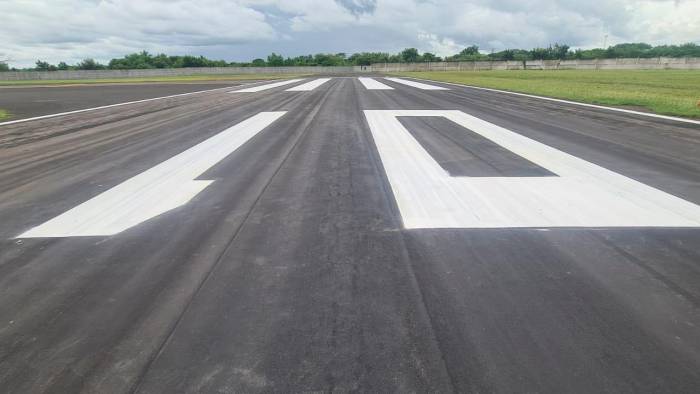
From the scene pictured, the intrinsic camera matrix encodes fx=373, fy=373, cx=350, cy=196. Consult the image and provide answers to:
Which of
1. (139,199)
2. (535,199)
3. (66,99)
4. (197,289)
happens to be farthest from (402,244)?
(66,99)

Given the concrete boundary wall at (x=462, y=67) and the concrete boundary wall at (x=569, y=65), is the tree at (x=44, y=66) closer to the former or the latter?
the concrete boundary wall at (x=462, y=67)

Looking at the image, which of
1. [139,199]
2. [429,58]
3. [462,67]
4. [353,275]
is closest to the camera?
[353,275]

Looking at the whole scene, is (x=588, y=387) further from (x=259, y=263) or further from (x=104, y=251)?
(x=104, y=251)

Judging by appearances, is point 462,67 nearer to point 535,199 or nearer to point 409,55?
point 409,55

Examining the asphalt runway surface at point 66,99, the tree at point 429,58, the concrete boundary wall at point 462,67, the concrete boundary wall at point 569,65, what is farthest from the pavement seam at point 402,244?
the tree at point 429,58

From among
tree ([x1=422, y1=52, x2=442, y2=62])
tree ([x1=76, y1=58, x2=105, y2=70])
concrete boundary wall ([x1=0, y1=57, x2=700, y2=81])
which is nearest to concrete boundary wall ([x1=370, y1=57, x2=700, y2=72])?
concrete boundary wall ([x1=0, y1=57, x2=700, y2=81])

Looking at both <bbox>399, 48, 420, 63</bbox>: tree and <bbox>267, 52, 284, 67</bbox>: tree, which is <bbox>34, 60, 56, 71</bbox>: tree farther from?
<bbox>399, 48, 420, 63</bbox>: tree

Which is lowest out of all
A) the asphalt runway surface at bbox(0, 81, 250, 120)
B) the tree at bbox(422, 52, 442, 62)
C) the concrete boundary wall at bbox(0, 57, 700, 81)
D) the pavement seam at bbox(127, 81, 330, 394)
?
the pavement seam at bbox(127, 81, 330, 394)

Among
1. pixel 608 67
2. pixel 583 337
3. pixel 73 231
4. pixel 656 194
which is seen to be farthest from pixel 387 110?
pixel 608 67
